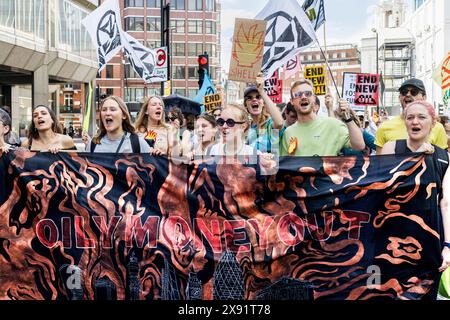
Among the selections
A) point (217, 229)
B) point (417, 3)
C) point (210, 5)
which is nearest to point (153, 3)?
point (210, 5)

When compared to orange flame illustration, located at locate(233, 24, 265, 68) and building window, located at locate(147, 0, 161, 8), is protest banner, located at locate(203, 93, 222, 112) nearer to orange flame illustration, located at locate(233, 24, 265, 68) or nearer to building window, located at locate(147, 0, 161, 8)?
orange flame illustration, located at locate(233, 24, 265, 68)

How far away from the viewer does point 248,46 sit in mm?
6848

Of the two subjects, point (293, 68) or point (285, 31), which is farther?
point (293, 68)

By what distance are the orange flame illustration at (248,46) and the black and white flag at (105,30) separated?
415cm

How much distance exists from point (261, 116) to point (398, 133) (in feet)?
4.71

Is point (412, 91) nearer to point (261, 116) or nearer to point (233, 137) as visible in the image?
point (261, 116)

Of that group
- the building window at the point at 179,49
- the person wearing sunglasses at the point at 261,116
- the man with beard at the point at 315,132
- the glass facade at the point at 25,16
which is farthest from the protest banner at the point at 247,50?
the building window at the point at 179,49

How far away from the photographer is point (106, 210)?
5277 millimetres

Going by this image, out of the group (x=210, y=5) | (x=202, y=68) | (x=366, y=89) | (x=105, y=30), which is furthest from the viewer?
(x=210, y=5)

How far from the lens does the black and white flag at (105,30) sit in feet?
34.7

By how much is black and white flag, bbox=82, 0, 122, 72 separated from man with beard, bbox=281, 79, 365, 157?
5.28 meters

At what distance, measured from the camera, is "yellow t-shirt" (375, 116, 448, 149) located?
6.12 meters

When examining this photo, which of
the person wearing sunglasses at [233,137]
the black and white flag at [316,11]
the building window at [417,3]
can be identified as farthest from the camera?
the building window at [417,3]

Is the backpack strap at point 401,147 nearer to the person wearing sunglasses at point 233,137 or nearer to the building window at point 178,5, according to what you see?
the person wearing sunglasses at point 233,137
